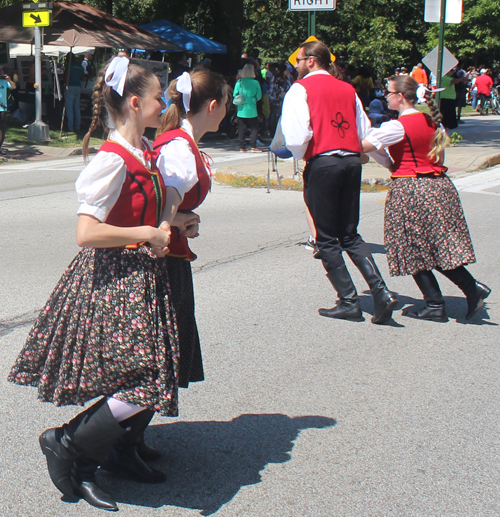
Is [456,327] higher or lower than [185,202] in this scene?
lower

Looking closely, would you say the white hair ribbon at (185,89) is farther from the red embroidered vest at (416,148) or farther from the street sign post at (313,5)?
the street sign post at (313,5)

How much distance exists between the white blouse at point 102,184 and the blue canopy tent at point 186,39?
59.1ft

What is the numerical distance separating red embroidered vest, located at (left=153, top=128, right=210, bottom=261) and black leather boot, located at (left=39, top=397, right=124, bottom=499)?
688 millimetres

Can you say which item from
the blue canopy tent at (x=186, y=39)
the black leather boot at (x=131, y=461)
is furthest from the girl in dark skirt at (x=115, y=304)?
the blue canopy tent at (x=186, y=39)

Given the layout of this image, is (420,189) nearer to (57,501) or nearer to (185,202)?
Result: (185,202)

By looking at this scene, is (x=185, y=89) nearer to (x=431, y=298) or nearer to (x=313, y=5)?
(x=431, y=298)

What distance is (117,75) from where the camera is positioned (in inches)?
106

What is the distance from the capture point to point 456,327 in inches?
211

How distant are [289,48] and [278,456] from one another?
40440mm

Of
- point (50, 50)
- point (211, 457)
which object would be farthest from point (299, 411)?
point (50, 50)

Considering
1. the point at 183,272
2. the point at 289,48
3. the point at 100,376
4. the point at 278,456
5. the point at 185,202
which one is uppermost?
the point at 289,48

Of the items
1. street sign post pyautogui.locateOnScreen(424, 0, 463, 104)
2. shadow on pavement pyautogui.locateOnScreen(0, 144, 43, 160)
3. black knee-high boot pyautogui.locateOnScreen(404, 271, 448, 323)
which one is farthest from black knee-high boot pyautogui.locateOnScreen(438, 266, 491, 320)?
shadow on pavement pyautogui.locateOnScreen(0, 144, 43, 160)

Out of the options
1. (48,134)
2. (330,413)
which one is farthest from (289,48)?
(330,413)

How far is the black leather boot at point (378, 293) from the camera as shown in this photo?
5.21 m
